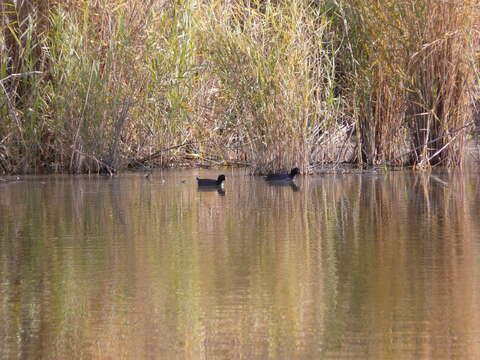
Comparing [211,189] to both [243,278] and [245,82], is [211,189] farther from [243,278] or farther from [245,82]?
[243,278]

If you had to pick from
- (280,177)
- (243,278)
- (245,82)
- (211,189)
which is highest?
(245,82)

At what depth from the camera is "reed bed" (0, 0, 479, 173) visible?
13133mm

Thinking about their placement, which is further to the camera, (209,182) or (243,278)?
(209,182)

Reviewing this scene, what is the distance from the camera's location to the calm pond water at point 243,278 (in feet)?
14.4

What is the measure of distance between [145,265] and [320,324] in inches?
73.8

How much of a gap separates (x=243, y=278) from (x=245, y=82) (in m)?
7.74

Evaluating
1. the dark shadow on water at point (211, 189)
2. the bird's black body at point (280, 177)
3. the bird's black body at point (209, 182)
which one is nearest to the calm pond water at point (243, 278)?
the dark shadow on water at point (211, 189)

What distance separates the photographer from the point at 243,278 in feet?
18.9

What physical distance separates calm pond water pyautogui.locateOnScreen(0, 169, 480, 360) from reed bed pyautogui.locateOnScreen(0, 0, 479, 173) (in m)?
3.03

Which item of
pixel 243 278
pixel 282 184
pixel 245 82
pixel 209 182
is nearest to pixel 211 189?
pixel 209 182

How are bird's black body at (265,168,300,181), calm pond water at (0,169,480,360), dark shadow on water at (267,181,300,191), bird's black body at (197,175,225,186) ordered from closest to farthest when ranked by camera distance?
1. calm pond water at (0,169,480,360)
2. bird's black body at (197,175,225,186)
3. dark shadow on water at (267,181,300,191)
4. bird's black body at (265,168,300,181)

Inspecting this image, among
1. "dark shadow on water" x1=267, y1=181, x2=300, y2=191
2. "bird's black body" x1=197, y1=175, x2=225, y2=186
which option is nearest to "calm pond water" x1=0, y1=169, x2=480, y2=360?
"bird's black body" x1=197, y1=175, x2=225, y2=186

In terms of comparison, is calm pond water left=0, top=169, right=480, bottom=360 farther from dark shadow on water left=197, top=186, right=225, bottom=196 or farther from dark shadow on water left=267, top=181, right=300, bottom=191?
dark shadow on water left=267, top=181, right=300, bottom=191

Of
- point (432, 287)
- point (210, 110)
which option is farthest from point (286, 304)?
point (210, 110)
